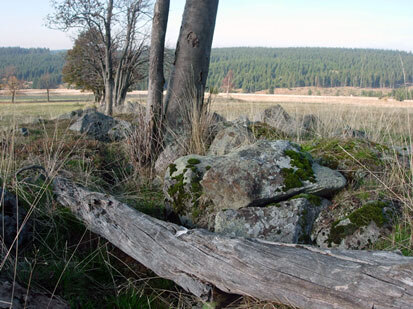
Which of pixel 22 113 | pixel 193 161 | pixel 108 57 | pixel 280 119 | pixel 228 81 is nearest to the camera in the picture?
pixel 193 161

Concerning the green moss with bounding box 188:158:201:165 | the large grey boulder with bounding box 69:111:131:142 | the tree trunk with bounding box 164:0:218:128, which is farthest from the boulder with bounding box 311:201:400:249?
the large grey boulder with bounding box 69:111:131:142

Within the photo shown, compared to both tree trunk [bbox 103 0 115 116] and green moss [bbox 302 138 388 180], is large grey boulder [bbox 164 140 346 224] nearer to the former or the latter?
green moss [bbox 302 138 388 180]

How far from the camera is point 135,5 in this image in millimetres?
17547

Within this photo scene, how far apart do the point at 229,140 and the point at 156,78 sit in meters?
1.83

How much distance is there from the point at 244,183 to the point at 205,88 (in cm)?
298

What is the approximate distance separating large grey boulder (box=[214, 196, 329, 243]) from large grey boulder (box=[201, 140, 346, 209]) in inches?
6.0

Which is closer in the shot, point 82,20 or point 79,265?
point 79,265

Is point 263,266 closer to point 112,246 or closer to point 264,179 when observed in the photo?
point 264,179

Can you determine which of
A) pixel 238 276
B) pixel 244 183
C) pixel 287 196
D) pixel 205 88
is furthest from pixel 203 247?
pixel 205 88

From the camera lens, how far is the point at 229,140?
16.9 feet

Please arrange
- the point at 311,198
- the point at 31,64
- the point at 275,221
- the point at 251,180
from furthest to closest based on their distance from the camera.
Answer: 1. the point at 31,64
2. the point at 251,180
3. the point at 311,198
4. the point at 275,221

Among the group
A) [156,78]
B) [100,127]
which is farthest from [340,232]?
[100,127]

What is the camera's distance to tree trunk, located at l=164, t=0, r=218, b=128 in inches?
221

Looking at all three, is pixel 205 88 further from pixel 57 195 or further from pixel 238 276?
pixel 238 276
